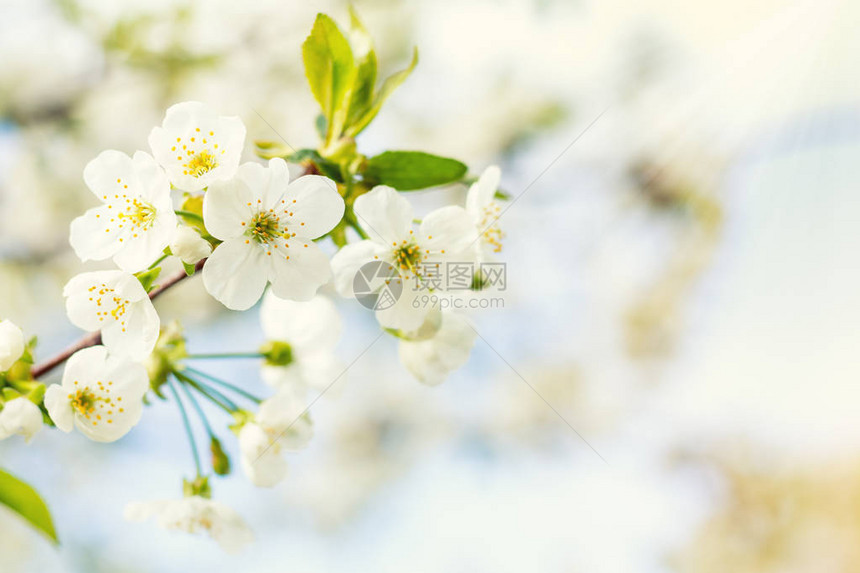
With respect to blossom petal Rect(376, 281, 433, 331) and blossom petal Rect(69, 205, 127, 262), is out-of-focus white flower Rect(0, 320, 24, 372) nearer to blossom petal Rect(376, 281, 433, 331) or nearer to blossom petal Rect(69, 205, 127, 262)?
blossom petal Rect(69, 205, 127, 262)

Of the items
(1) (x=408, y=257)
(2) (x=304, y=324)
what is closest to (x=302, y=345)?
(2) (x=304, y=324)

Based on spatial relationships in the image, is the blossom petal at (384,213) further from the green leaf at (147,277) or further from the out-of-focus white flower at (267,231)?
the green leaf at (147,277)

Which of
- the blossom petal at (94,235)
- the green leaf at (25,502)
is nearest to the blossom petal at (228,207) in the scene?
the blossom petal at (94,235)

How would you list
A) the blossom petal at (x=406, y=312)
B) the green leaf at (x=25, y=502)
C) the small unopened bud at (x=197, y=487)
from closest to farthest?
the green leaf at (x=25, y=502)
the blossom petal at (x=406, y=312)
the small unopened bud at (x=197, y=487)

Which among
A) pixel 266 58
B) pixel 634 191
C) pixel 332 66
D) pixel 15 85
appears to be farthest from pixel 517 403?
pixel 332 66

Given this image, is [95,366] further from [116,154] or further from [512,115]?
[512,115]

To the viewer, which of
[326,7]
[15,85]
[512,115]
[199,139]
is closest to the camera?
[199,139]

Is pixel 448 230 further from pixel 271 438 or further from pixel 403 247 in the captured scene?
pixel 271 438

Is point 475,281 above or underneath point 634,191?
above
